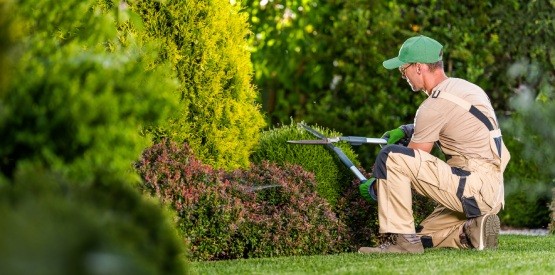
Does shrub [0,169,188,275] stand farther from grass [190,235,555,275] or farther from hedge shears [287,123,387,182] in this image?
hedge shears [287,123,387,182]

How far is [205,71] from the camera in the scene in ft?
23.9

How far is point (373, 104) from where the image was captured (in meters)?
11.5

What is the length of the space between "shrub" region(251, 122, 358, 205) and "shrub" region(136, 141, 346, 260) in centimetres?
28

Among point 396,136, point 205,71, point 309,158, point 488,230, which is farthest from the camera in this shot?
point 309,158

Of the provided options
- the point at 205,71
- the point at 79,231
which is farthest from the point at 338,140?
the point at 79,231

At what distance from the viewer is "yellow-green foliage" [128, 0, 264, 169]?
23.5 ft

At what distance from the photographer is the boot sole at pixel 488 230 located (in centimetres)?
701

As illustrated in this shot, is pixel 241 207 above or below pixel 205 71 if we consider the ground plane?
below

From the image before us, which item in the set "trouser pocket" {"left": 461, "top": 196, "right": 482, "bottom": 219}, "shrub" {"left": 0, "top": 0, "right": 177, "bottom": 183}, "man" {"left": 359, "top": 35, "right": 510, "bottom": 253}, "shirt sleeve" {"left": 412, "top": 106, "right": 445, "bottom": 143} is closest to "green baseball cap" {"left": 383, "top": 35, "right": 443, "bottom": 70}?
"man" {"left": 359, "top": 35, "right": 510, "bottom": 253}

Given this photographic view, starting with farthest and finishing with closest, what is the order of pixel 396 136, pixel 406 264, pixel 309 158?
pixel 309 158
pixel 396 136
pixel 406 264

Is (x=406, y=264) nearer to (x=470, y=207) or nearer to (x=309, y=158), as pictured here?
(x=470, y=207)

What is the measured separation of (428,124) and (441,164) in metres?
0.30

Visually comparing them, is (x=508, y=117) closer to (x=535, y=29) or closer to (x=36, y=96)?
(x=535, y=29)

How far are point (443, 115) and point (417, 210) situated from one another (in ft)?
3.95
